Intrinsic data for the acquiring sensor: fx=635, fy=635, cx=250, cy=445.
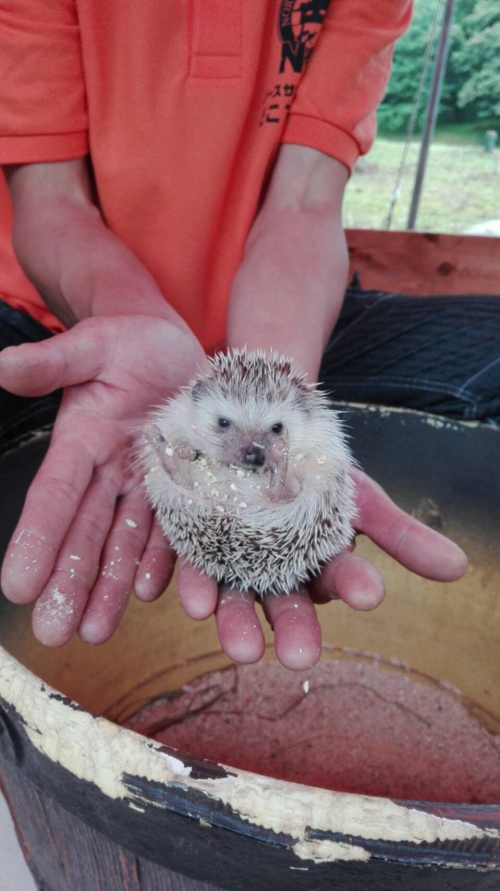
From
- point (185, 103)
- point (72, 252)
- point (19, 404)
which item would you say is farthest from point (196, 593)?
point (185, 103)

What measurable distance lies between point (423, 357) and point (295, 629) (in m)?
1.09

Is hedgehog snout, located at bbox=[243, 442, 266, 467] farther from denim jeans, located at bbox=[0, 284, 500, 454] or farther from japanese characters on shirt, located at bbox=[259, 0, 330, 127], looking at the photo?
japanese characters on shirt, located at bbox=[259, 0, 330, 127]

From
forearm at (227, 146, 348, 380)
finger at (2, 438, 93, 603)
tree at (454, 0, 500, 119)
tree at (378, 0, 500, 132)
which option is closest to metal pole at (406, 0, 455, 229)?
tree at (378, 0, 500, 132)

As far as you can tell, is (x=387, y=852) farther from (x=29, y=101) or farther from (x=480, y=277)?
(x=480, y=277)

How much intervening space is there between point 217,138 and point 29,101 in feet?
1.65

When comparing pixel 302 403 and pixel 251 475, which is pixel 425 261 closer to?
pixel 302 403

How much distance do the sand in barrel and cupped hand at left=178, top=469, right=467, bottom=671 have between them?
24.0 inches

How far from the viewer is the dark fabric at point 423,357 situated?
5.89ft

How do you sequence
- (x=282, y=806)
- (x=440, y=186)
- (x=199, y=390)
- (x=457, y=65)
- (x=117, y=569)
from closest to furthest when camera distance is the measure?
(x=282, y=806), (x=117, y=569), (x=199, y=390), (x=457, y=65), (x=440, y=186)

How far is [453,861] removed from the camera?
587mm

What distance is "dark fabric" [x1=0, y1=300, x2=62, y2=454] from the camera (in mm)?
1559

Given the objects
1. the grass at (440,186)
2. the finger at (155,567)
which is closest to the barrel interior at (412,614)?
the finger at (155,567)

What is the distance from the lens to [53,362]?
1095 mm

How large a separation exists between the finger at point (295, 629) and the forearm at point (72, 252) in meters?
0.71
